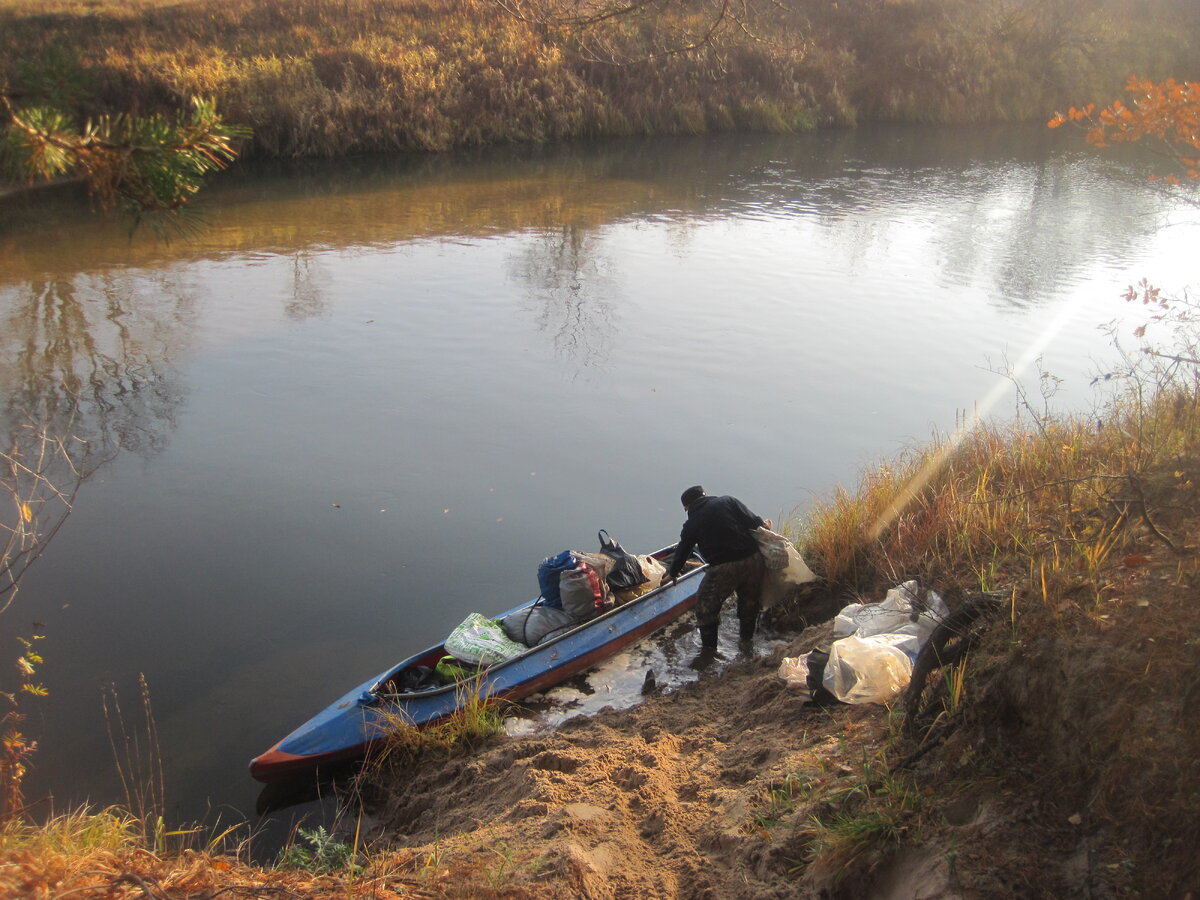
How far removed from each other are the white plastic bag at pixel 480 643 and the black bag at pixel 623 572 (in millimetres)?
953

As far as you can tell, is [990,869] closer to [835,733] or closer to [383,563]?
[835,733]

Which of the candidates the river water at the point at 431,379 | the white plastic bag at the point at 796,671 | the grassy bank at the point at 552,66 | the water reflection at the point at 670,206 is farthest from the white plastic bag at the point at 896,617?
the grassy bank at the point at 552,66

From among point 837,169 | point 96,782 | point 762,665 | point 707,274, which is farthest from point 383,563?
point 837,169

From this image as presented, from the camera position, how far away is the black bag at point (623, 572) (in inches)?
289

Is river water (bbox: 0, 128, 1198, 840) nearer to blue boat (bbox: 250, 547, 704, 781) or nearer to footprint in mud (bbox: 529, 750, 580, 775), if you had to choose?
blue boat (bbox: 250, 547, 704, 781)

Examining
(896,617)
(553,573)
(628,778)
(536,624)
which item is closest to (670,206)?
(553,573)

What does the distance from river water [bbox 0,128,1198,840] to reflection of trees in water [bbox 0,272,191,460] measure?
6 centimetres

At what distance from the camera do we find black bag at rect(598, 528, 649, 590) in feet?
24.1

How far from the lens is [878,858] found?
3352 mm

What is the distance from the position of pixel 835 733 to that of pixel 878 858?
51.4 inches

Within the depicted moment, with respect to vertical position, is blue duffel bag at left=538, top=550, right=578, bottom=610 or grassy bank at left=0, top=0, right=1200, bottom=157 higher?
grassy bank at left=0, top=0, right=1200, bottom=157

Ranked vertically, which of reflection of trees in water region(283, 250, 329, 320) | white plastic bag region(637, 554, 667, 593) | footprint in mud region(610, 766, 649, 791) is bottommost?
white plastic bag region(637, 554, 667, 593)

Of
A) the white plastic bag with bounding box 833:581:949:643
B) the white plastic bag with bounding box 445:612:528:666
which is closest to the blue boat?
the white plastic bag with bounding box 445:612:528:666

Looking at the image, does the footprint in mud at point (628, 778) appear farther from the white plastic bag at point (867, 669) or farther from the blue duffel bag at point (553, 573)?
the blue duffel bag at point (553, 573)
